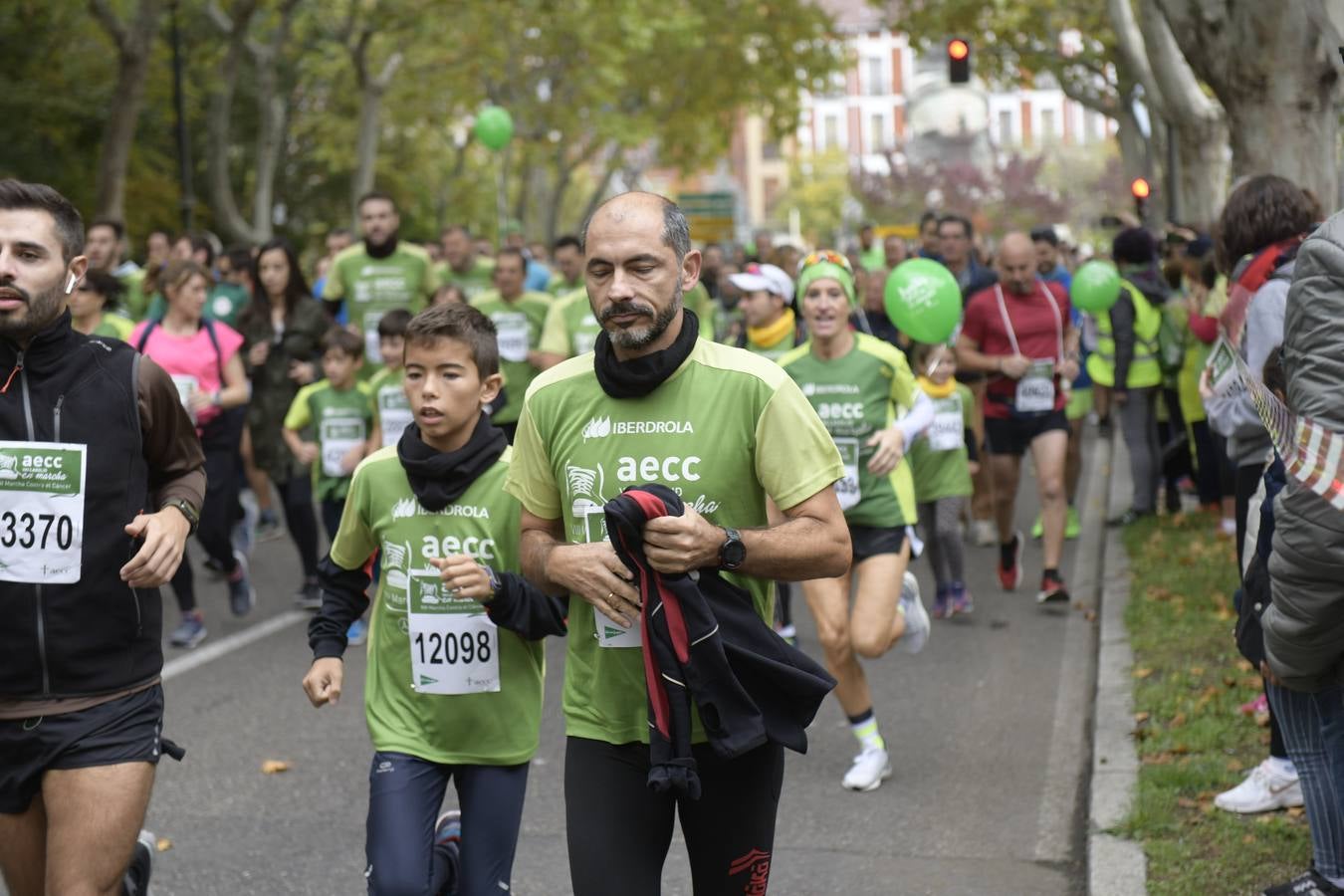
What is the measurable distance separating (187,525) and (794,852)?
2.79m

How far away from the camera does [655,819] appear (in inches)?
150

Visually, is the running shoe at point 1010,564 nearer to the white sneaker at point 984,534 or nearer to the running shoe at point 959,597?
the running shoe at point 959,597

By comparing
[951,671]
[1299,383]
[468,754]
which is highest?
[1299,383]

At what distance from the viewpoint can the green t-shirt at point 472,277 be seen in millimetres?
12922

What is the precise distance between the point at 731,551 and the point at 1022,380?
7.56 metres

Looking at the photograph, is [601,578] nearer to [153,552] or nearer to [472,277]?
[153,552]

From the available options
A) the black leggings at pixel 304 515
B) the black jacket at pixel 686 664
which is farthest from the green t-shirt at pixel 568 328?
the black jacket at pixel 686 664

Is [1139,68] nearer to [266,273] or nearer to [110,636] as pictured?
[266,273]

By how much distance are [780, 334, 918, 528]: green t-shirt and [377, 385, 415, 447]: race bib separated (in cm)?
281

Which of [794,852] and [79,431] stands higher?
[79,431]

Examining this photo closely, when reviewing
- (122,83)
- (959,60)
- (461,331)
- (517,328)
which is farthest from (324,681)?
(959,60)

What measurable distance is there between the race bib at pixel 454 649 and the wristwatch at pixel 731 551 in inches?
47.7

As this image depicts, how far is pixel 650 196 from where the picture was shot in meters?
3.84

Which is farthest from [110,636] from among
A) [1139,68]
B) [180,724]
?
[1139,68]
